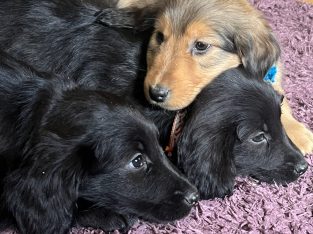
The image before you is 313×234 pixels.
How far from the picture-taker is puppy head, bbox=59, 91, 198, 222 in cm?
196

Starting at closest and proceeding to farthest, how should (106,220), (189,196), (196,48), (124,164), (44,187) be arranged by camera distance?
(44,187), (124,164), (189,196), (106,220), (196,48)

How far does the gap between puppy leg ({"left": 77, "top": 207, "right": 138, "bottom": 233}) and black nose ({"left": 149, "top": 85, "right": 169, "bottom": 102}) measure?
50 centimetres

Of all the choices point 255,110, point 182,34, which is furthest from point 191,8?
point 255,110

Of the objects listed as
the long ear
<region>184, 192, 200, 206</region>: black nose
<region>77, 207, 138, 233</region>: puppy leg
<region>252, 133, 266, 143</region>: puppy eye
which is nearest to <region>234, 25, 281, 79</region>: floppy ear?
<region>252, 133, 266, 143</region>: puppy eye

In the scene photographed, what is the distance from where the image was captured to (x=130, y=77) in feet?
8.57

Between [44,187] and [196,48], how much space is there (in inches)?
38.7

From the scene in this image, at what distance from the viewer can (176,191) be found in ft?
6.83

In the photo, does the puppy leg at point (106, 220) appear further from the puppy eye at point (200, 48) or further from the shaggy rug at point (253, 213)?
the puppy eye at point (200, 48)

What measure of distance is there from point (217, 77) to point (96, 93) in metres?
0.61

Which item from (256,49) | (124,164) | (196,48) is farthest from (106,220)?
(256,49)

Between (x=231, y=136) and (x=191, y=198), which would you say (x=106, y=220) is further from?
(x=231, y=136)

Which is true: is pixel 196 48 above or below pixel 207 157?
above

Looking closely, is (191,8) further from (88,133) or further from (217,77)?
(88,133)

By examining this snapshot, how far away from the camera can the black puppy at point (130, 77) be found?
2.30 meters
